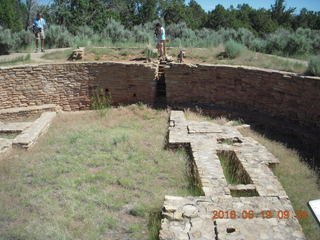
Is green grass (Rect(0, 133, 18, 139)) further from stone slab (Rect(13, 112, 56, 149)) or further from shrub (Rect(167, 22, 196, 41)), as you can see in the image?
shrub (Rect(167, 22, 196, 41))

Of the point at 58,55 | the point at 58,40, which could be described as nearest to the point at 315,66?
the point at 58,55

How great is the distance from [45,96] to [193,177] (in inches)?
242

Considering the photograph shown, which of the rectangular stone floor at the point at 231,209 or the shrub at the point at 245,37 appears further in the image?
the shrub at the point at 245,37

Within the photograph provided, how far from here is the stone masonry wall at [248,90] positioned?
281 inches

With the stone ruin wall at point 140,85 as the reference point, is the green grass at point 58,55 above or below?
above

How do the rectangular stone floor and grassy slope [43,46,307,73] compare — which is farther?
grassy slope [43,46,307,73]

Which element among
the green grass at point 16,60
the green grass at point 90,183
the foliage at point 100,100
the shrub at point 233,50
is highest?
the shrub at point 233,50

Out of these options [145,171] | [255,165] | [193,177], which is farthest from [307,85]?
[145,171]

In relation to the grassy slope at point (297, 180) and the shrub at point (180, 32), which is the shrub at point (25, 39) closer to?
the shrub at point (180, 32)

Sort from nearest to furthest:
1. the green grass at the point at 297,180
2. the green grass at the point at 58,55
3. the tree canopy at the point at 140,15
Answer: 1. the green grass at the point at 297,180
2. the green grass at the point at 58,55
3. the tree canopy at the point at 140,15

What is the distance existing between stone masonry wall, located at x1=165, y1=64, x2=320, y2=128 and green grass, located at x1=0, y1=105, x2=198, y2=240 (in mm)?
2049

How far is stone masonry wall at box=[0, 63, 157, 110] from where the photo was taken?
909cm

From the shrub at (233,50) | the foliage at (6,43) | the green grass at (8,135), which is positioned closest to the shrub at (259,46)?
the shrub at (233,50)
